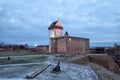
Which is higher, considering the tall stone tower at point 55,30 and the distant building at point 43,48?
the tall stone tower at point 55,30

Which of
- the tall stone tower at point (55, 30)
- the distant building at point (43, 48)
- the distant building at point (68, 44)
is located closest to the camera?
the distant building at point (68, 44)

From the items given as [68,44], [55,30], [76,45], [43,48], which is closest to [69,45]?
[68,44]

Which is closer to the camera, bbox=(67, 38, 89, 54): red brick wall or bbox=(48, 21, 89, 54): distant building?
bbox=(48, 21, 89, 54): distant building

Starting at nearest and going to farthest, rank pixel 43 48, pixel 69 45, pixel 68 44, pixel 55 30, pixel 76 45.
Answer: pixel 68 44 < pixel 69 45 < pixel 76 45 < pixel 55 30 < pixel 43 48

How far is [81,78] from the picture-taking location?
1098cm

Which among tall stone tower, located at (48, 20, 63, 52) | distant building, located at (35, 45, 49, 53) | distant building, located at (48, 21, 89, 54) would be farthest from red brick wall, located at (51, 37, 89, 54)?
distant building, located at (35, 45, 49, 53)

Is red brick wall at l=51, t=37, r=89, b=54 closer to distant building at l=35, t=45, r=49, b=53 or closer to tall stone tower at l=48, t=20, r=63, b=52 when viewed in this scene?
tall stone tower at l=48, t=20, r=63, b=52

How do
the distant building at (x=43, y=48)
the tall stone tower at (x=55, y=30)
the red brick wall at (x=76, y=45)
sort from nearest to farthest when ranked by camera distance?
the red brick wall at (x=76, y=45), the tall stone tower at (x=55, y=30), the distant building at (x=43, y=48)

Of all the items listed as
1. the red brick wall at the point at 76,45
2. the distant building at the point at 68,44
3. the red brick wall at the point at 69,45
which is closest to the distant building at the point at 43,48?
the distant building at the point at 68,44

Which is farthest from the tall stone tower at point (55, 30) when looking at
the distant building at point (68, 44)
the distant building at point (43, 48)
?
the distant building at point (43, 48)

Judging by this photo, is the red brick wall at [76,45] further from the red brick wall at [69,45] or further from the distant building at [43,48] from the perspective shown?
the distant building at [43,48]

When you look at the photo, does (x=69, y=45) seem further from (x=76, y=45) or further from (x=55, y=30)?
(x=55, y=30)

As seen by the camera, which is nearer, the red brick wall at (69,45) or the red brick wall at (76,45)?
the red brick wall at (69,45)

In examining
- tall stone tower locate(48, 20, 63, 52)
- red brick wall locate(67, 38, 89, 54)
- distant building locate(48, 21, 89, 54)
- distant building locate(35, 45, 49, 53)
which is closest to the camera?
distant building locate(48, 21, 89, 54)
